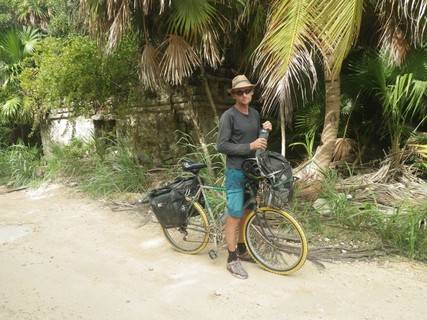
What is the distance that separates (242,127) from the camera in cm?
387

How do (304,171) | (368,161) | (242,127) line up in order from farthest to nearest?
(368,161), (304,171), (242,127)

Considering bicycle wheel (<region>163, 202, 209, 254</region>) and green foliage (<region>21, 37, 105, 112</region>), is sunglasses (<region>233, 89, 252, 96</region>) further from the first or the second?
green foliage (<region>21, 37, 105, 112</region>)

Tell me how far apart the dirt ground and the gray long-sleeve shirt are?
114 cm

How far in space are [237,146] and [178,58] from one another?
281 cm

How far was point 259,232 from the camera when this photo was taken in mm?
4141

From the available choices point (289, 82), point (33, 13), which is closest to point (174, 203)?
point (289, 82)

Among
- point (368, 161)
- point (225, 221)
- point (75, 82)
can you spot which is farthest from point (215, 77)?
point (225, 221)

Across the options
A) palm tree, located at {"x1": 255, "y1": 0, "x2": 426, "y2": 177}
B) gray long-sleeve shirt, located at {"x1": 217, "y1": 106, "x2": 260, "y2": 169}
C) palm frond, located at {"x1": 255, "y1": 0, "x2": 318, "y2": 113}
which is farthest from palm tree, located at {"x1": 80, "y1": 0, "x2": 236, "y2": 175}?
gray long-sleeve shirt, located at {"x1": 217, "y1": 106, "x2": 260, "y2": 169}

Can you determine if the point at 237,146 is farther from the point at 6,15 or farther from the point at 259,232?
the point at 6,15

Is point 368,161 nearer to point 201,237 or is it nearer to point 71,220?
point 201,237

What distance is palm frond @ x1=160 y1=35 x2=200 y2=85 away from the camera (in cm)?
616

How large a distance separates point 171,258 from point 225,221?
774 mm

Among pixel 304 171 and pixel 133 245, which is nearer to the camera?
pixel 133 245

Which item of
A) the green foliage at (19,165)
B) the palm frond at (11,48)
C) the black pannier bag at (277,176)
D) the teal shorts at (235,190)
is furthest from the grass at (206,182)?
the palm frond at (11,48)
